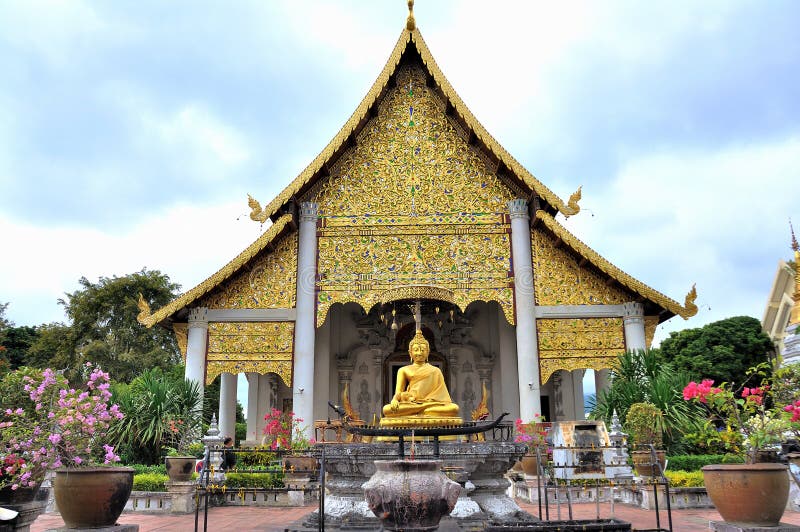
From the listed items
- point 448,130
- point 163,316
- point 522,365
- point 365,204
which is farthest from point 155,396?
point 448,130

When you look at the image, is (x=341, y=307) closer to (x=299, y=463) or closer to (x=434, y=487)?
(x=299, y=463)

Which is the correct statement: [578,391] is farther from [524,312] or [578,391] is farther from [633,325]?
[524,312]

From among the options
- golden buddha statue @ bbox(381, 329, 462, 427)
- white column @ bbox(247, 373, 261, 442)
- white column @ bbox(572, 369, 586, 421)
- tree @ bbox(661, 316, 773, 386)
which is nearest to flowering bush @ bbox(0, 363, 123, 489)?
golden buddha statue @ bbox(381, 329, 462, 427)

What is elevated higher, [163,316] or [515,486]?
[163,316]

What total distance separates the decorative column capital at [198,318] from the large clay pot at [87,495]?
7.14 meters

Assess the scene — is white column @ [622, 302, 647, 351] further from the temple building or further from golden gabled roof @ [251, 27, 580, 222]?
golden gabled roof @ [251, 27, 580, 222]

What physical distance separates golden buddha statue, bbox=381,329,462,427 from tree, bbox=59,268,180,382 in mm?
17634

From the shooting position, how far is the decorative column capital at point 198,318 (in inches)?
456

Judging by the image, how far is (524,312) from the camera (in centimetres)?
1149

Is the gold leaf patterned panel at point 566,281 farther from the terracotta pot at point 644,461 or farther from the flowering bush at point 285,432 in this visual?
the flowering bush at point 285,432

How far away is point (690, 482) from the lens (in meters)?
7.85

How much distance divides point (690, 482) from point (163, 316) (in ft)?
27.7

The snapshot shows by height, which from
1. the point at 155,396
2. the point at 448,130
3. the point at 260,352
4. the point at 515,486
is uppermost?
the point at 448,130

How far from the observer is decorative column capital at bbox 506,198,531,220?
1198 cm
